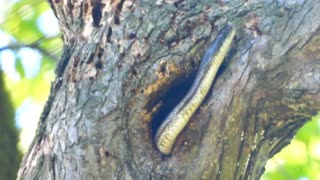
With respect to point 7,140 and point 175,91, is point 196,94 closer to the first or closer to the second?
point 175,91

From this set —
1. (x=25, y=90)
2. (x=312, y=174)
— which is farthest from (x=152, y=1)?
(x=312, y=174)

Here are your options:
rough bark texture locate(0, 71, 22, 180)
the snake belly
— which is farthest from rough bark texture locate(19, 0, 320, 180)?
rough bark texture locate(0, 71, 22, 180)

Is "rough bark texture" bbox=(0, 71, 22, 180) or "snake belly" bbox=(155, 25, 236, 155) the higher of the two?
"rough bark texture" bbox=(0, 71, 22, 180)

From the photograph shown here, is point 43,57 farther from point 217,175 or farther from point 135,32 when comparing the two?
point 217,175

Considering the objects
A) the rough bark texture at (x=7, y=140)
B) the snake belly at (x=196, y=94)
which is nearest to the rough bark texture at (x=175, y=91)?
the snake belly at (x=196, y=94)

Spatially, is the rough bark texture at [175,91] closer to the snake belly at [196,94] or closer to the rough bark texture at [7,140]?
the snake belly at [196,94]

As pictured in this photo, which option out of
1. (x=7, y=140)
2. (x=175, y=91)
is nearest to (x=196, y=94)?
(x=175, y=91)

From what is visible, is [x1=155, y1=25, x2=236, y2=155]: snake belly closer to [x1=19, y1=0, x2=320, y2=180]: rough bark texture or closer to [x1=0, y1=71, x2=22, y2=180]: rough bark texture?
[x1=19, y1=0, x2=320, y2=180]: rough bark texture
